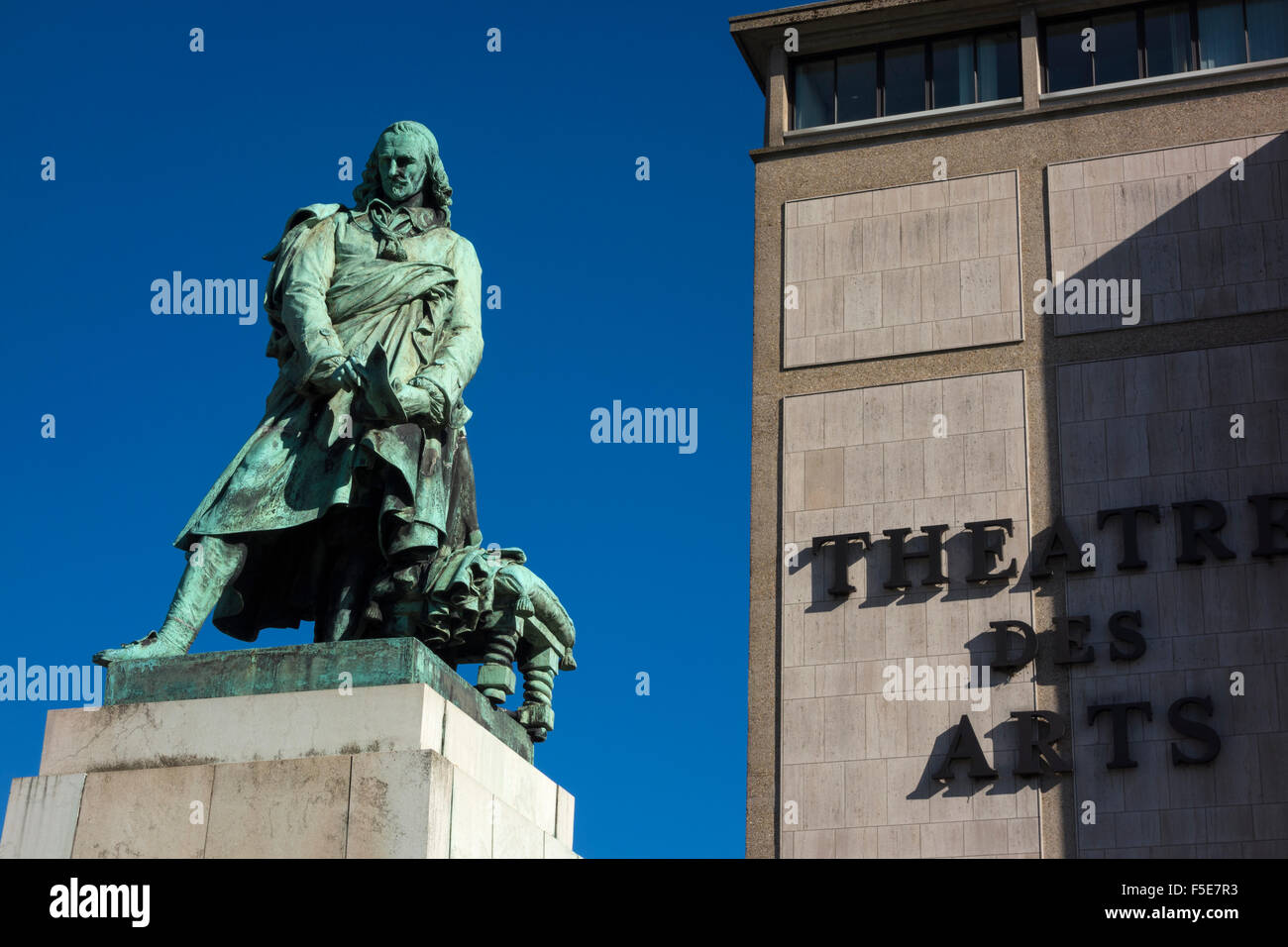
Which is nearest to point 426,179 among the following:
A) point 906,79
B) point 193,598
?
point 193,598

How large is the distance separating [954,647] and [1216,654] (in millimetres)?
4080

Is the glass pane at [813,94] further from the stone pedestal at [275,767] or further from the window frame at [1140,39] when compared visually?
the stone pedestal at [275,767]

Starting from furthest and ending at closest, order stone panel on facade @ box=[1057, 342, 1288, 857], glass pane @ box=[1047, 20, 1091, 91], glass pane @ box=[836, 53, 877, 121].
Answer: glass pane @ box=[836, 53, 877, 121]
glass pane @ box=[1047, 20, 1091, 91]
stone panel on facade @ box=[1057, 342, 1288, 857]

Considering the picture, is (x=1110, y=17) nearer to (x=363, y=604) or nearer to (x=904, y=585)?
(x=904, y=585)

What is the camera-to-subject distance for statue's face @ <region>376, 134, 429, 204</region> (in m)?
12.6

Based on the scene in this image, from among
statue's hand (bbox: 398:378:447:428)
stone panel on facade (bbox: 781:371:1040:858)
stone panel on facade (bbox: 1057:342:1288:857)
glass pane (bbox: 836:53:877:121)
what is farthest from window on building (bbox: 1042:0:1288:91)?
statue's hand (bbox: 398:378:447:428)

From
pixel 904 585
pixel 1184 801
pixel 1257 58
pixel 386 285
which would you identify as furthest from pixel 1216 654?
pixel 386 285

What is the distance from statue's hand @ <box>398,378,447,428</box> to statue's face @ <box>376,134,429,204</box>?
1.67 m

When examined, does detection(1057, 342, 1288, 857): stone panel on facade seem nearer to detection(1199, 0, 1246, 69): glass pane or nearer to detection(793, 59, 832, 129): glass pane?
detection(1199, 0, 1246, 69): glass pane

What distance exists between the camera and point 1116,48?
35438 mm

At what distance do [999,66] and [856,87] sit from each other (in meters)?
2.72

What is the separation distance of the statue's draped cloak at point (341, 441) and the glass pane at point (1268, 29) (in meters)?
25.9

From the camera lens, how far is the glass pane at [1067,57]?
35.3 m

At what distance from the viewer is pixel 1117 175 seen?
33.6 meters
